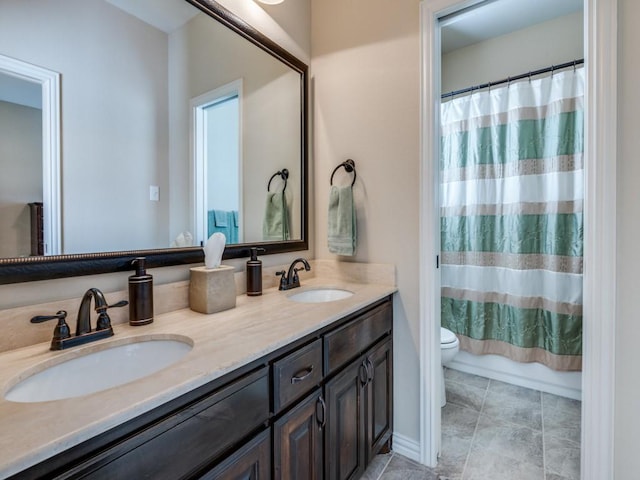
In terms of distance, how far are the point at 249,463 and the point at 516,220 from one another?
7.31ft

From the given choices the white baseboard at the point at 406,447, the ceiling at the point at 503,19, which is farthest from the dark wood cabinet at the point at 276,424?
the ceiling at the point at 503,19

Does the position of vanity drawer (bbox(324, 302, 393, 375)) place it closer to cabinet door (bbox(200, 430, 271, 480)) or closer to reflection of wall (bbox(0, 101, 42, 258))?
cabinet door (bbox(200, 430, 271, 480))

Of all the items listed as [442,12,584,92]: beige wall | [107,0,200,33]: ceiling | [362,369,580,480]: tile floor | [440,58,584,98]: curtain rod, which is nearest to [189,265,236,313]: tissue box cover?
[107,0,200,33]: ceiling

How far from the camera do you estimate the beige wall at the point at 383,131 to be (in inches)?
61.4

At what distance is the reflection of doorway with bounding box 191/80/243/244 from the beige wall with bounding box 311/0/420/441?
59cm

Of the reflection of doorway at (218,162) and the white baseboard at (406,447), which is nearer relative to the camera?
the reflection of doorway at (218,162)

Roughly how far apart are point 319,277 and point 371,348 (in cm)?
60

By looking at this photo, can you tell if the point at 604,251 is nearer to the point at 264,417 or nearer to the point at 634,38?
the point at 634,38

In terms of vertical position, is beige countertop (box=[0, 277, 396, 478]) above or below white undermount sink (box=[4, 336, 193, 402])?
above

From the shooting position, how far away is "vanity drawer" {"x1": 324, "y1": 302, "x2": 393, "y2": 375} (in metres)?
1.12

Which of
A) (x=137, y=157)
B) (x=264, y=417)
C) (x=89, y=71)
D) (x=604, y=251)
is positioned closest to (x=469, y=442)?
(x=604, y=251)

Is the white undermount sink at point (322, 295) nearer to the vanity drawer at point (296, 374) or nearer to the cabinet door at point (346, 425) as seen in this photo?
the cabinet door at point (346, 425)

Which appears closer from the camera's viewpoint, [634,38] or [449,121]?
[634,38]

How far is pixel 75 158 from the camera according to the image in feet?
3.11
